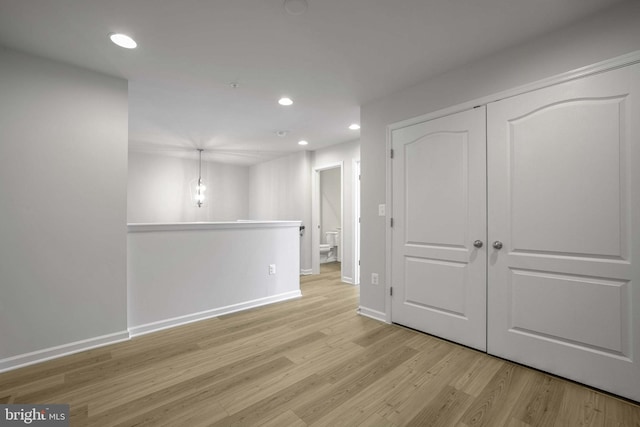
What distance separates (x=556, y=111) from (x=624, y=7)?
648mm

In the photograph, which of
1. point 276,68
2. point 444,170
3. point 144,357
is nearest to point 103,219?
point 144,357

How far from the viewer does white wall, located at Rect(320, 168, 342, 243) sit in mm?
7605

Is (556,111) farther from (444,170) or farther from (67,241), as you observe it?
(67,241)

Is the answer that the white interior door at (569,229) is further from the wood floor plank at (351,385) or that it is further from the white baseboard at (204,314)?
the white baseboard at (204,314)

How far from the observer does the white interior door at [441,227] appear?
2.44 metres

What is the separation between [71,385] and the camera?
198 centimetres

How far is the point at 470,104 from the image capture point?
8.10ft

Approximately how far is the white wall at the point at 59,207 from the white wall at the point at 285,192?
3.42m

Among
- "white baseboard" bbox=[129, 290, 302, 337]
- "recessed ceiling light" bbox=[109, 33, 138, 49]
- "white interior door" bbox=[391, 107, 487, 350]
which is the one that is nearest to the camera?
"recessed ceiling light" bbox=[109, 33, 138, 49]

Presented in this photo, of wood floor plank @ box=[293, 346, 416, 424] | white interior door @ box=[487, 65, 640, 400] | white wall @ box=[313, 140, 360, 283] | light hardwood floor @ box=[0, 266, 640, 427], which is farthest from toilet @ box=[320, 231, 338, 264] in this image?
white interior door @ box=[487, 65, 640, 400]

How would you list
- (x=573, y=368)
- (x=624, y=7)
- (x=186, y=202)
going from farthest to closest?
1. (x=186, y=202)
2. (x=573, y=368)
3. (x=624, y=7)

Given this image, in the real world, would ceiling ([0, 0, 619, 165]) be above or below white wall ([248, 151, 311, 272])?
above

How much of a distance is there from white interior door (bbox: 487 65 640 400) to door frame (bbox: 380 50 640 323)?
5 cm

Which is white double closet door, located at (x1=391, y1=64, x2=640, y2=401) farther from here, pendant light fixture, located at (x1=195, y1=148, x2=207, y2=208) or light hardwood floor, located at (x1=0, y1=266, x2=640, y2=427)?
pendant light fixture, located at (x1=195, y1=148, x2=207, y2=208)
